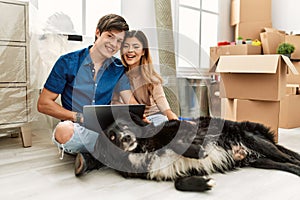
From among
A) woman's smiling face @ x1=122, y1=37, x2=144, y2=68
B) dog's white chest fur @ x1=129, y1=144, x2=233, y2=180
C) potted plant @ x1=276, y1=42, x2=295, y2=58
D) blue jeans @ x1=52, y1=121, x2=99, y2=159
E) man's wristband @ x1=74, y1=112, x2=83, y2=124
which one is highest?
potted plant @ x1=276, y1=42, x2=295, y2=58

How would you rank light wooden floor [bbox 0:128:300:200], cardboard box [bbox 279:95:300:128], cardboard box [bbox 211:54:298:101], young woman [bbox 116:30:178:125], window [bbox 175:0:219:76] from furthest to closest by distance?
window [bbox 175:0:219:76], cardboard box [bbox 279:95:300:128], cardboard box [bbox 211:54:298:101], young woman [bbox 116:30:178:125], light wooden floor [bbox 0:128:300:200]

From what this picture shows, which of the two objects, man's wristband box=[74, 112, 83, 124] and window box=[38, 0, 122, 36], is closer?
man's wristband box=[74, 112, 83, 124]

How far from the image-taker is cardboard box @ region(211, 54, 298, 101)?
1789 millimetres

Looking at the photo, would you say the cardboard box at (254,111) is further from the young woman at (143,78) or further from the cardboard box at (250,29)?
the cardboard box at (250,29)

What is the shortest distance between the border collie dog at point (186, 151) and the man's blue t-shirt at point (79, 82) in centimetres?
34

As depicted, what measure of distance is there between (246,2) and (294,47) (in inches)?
35.5

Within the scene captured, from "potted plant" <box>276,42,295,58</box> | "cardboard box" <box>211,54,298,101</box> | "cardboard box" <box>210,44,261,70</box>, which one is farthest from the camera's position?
"cardboard box" <box>210,44,261,70</box>

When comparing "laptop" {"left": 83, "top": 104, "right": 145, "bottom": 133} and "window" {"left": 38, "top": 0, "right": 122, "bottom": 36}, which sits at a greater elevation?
"window" {"left": 38, "top": 0, "right": 122, "bottom": 36}

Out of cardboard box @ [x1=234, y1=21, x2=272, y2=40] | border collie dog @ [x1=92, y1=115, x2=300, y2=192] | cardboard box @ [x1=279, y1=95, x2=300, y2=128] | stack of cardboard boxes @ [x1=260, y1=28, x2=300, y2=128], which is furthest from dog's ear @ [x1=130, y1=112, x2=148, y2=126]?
cardboard box @ [x1=234, y1=21, x2=272, y2=40]

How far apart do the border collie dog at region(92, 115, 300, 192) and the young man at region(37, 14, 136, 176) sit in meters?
0.30

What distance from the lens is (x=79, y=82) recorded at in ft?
5.01

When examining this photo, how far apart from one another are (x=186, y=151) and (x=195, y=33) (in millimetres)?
2411

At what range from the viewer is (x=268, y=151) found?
53.0 inches

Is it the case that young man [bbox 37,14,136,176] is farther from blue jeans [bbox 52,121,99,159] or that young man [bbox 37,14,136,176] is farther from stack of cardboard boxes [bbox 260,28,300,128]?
stack of cardboard boxes [bbox 260,28,300,128]
